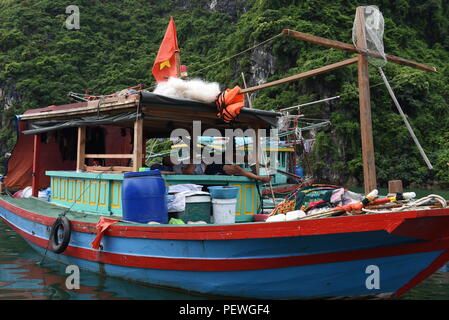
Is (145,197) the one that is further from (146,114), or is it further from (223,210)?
(146,114)

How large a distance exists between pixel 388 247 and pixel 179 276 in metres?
2.37

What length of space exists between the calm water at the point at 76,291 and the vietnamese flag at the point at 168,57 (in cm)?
372

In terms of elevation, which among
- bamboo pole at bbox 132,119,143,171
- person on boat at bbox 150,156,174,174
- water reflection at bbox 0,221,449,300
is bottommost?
water reflection at bbox 0,221,449,300

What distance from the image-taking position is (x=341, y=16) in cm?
4259

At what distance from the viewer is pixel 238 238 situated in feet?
13.3

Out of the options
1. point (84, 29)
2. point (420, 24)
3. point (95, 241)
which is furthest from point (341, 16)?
point (95, 241)

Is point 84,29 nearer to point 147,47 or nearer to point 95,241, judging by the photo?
point 147,47

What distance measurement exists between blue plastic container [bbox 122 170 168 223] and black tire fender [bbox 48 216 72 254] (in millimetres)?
1253

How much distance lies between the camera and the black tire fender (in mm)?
5801

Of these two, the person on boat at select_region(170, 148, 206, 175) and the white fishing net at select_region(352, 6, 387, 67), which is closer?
the white fishing net at select_region(352, 6, 387, 67)

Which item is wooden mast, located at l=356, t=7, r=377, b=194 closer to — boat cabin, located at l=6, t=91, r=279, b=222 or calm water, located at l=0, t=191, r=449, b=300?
calm water, located at l=0, t=191, r=449, b=300

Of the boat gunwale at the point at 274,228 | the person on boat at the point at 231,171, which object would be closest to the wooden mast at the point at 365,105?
the boat gunwale at the point at 274,228

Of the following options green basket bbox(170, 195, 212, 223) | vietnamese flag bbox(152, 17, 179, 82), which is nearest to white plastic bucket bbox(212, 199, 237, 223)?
green basket bbox(170, 195, 212, 223)

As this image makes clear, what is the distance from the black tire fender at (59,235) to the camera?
5801 millimetres
